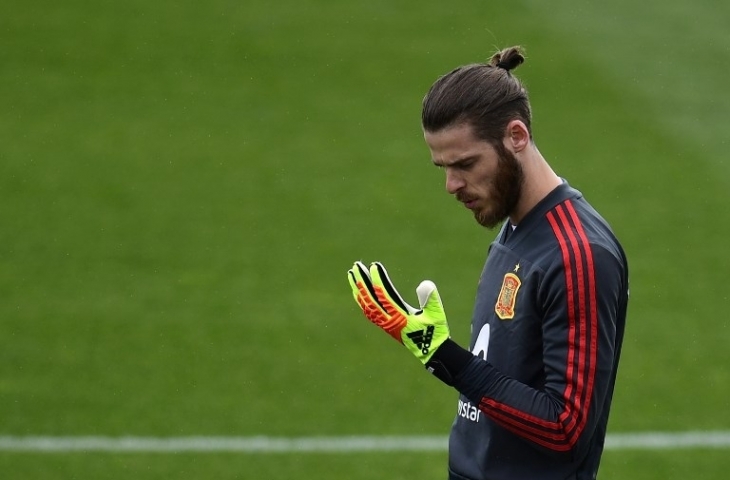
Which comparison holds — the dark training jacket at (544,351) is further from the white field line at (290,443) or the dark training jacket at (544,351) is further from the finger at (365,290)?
the white field line at (290,443)

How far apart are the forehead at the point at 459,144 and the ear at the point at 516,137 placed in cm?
6

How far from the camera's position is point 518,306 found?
3.60 meters

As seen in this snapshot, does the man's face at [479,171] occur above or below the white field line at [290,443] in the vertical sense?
above

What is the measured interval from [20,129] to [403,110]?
3.57m

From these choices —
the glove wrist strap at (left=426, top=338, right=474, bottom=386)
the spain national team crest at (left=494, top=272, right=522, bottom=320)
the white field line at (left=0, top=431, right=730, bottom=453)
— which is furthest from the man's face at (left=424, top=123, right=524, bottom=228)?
the white field line at (left=0, top=431, right=730, bottom=453)

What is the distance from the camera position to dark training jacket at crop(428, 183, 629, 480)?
3.42m

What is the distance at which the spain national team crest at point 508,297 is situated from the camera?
3625mm

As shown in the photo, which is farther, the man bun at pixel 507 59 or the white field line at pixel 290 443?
the white field line at pixel 290 443

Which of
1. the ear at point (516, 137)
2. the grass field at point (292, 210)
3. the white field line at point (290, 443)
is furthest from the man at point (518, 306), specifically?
the white field line at point (290, 443)

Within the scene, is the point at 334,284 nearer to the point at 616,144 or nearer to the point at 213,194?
the point at 213,194

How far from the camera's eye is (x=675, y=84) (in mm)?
11641

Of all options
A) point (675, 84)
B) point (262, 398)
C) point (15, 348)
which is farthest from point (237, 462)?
point (675, 84)

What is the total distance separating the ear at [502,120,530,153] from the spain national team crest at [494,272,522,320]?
15.1 inches

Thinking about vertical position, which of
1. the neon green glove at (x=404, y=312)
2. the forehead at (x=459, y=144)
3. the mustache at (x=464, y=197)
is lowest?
the neon green glove at (x=404, y=312)
